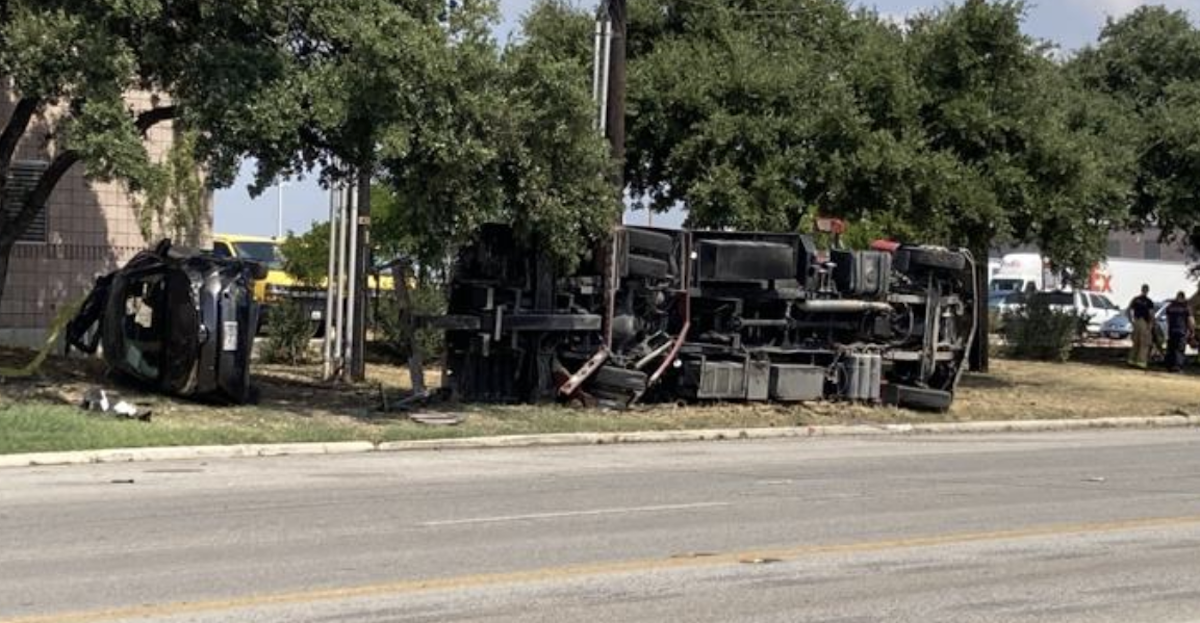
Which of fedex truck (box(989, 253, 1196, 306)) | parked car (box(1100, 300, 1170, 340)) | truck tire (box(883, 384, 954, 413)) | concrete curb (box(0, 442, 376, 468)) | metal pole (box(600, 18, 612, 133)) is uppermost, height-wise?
metal pole (box(600, 18, 612, 133))

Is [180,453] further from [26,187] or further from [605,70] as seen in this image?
[26,187]

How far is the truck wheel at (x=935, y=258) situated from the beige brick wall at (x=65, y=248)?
40.7ft

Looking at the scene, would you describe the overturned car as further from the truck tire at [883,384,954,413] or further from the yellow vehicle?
the truck tire at [883,384,954,413]

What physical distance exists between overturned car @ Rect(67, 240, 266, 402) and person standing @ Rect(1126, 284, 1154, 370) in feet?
74.3

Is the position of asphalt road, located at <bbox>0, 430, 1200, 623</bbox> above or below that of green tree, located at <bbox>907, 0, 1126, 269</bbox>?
below

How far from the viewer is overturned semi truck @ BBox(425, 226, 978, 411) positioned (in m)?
21.0

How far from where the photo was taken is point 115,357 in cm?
2023

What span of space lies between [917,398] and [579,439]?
281 inches

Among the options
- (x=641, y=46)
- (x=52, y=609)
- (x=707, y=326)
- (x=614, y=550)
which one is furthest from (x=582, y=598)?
(x=641, y=46)

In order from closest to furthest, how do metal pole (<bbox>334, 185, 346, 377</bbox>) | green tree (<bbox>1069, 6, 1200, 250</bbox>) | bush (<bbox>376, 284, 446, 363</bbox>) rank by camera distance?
1. metal pole (<bbox>334, 185, 346, 377</bbox>)
2. bush (<bbox>376, 284, 446, 363</bbox>)
3. green tree (<bbox>1069, 6, 1200, 250</bbox>)

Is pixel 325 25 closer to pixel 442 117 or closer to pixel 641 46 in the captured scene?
pixel 442 117

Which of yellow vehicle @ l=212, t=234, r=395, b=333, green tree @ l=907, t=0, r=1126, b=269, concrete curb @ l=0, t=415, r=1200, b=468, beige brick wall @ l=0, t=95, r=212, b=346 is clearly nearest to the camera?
concrete curb @ l=0, t=415, r=1200, b=468

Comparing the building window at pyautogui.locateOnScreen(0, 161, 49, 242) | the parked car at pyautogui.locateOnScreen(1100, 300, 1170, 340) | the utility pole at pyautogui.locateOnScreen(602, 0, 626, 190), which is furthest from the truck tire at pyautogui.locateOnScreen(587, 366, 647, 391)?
the parked car at pyautogui.locateOnScreen(1100, 300, 1170, 340)

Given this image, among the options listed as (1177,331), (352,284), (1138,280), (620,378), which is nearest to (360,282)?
(352,284)
